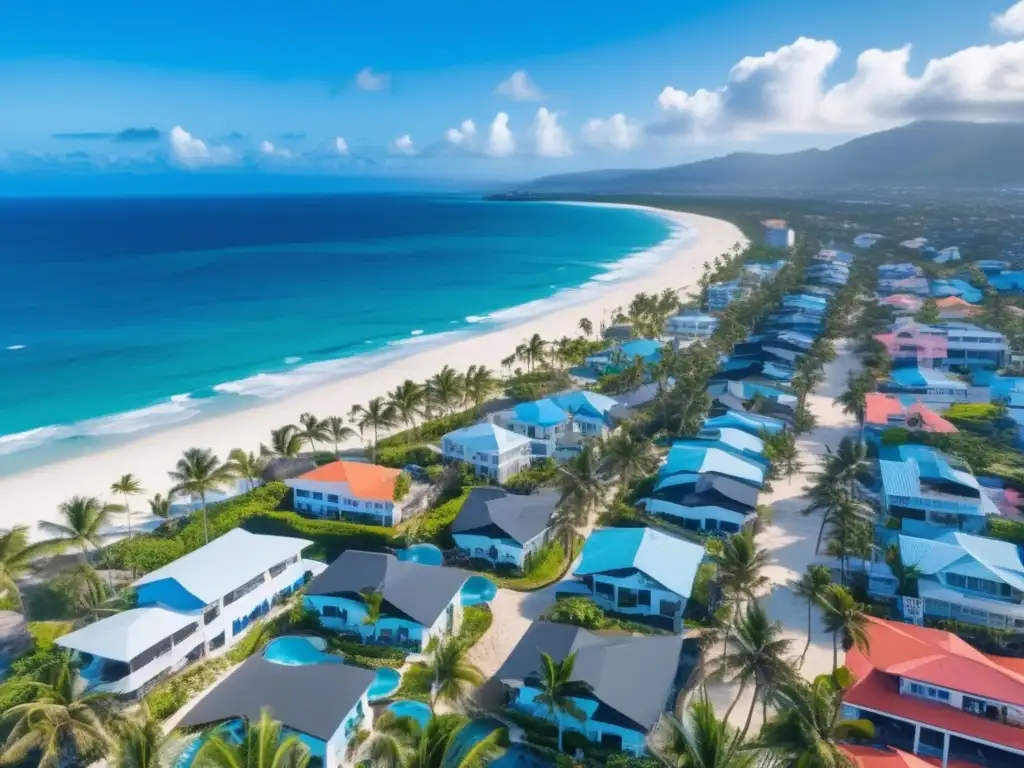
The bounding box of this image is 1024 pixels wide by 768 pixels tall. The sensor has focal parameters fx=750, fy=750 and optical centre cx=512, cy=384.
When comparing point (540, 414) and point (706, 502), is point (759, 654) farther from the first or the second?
point (540, 414)

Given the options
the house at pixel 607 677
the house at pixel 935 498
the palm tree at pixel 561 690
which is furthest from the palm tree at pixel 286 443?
the house at pixel 935 498

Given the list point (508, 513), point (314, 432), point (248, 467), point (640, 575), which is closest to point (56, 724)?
point (640, 575)

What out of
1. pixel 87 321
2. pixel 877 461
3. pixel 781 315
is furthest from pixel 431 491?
pixel 87 321

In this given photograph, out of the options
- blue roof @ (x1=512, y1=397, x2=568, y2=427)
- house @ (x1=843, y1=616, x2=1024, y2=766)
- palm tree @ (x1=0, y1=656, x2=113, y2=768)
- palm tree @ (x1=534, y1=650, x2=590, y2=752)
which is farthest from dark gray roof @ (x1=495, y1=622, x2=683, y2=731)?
blue roof @ (x1=512, y1=397, x2=568, y2=427)

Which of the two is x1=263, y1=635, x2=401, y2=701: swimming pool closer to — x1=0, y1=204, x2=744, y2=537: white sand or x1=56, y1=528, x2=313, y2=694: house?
x1=56, y1=528, x2=313, y2=694: house

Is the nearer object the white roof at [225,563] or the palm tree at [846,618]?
the palm tree at [846,618]

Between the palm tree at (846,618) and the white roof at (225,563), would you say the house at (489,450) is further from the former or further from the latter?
the palm tree at (846,618)
